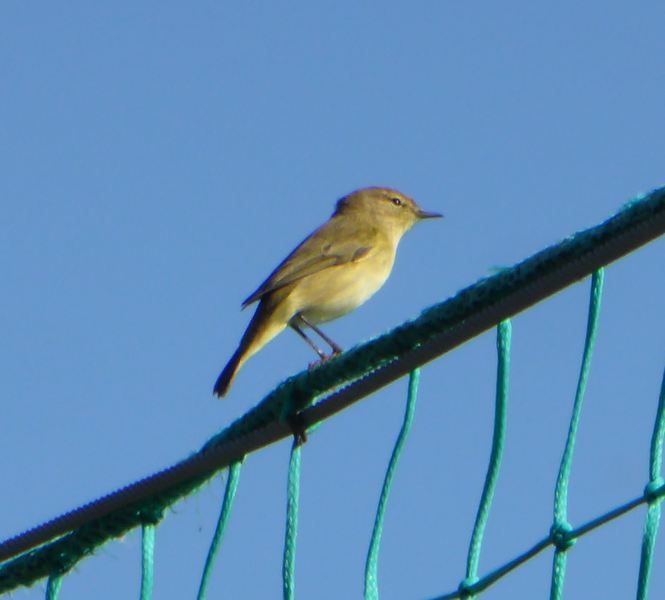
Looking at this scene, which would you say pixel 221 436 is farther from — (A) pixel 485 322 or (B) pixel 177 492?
(A) pixel 485 322

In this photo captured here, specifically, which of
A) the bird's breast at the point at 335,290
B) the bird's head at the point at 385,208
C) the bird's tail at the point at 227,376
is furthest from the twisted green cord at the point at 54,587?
the bird's head at the point at 385,208

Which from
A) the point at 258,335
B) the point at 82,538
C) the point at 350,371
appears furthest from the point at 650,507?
the point at 258,335

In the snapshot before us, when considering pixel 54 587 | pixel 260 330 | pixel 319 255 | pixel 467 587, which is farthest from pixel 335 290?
pixel 467 587

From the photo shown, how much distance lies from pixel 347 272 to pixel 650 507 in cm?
677

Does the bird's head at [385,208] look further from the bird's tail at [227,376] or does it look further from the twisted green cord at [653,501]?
the twisted green cord at [653,501]

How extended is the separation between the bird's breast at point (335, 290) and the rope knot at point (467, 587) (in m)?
6.14

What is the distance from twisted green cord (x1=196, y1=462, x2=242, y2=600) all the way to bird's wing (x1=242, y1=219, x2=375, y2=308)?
206 inches

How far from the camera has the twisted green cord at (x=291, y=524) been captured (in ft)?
11.8

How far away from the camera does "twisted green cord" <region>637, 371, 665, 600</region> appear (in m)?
2.81

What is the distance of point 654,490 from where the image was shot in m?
2.92

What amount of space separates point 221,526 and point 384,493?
0.50m

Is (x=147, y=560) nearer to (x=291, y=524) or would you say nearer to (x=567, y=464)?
(x=291, y=524)

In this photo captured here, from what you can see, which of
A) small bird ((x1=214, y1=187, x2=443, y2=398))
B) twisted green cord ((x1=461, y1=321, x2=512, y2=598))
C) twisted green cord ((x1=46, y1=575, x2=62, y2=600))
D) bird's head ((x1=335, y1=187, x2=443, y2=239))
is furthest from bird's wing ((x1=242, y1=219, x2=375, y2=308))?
twisted green cord ((x1=461, y1=321, x2=512, y2=598))

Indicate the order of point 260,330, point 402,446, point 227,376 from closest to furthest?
point 402,446, point 227,376, point 260,330
